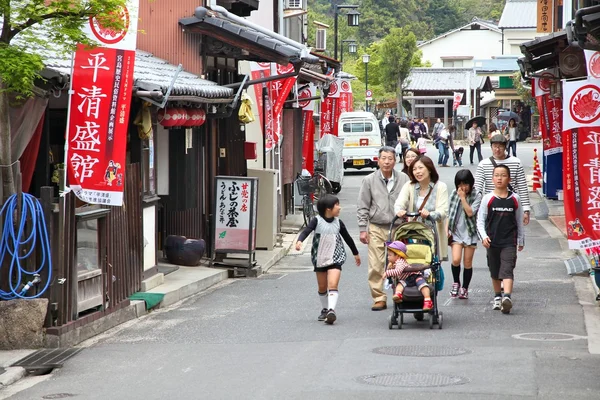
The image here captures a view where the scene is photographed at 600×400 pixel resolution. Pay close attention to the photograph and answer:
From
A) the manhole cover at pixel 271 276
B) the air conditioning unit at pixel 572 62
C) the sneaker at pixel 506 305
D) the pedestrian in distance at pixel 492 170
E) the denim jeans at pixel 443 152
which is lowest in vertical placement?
the manhole cover at pixel 271 276

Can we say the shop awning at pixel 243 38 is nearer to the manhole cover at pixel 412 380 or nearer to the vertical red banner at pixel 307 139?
the manhole cover at pixel 412 380

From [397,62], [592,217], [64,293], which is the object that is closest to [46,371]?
[64,293]

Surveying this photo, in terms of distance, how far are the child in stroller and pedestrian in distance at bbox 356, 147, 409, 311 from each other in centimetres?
98

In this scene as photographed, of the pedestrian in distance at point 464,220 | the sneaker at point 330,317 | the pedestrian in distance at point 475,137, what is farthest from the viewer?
the pedestrian in distance at point 475,137

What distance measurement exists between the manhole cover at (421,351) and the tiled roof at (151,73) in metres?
4.44

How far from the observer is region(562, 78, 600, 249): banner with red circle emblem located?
1112 centimetres

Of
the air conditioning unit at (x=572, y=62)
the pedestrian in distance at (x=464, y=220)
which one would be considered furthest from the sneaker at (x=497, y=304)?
the air conditioning unit at (x=572, y=62)

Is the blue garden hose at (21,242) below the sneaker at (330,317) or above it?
above

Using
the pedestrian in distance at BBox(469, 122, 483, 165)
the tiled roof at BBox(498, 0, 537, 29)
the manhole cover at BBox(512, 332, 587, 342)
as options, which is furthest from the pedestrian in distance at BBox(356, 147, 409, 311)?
the tiled roof at BBox(498, 0, 537, 29)

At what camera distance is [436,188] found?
12023mm

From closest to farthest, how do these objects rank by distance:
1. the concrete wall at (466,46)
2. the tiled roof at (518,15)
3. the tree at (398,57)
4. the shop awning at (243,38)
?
the shop awning at (243,38), the tree at (398,57), the tiled roof at (518,15), the concrete wall at (466,46)

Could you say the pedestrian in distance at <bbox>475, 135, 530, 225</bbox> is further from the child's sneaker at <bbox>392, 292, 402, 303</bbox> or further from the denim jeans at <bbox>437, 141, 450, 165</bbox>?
the denim jeans at <bbox>437, 141, 450, 165</bbox>

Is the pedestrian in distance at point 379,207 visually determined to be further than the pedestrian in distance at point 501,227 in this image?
Yes

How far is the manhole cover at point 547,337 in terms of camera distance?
1015 centimetres
